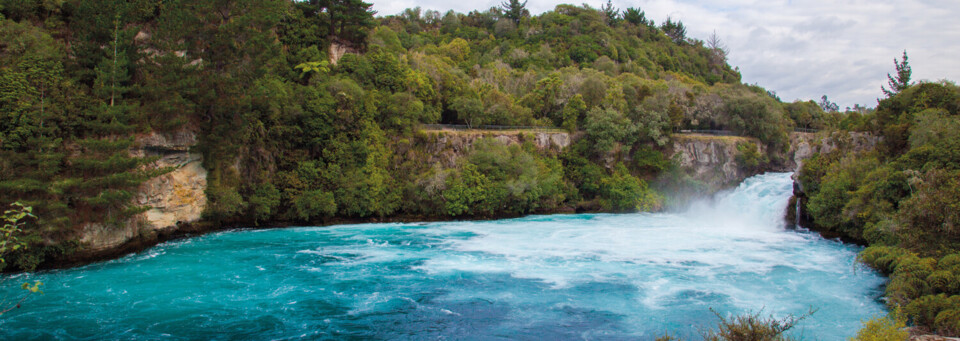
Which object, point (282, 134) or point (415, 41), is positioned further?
point (415, 41)

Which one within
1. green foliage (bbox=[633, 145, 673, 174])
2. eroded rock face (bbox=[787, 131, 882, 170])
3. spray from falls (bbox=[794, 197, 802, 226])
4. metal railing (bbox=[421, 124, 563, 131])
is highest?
metal railing (bbox=[421, 124, 563, 131])

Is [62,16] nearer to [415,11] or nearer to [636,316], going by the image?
[636,316]

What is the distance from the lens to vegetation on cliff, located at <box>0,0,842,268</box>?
1989 centimetres

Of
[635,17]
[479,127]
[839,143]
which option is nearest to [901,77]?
[839,143]

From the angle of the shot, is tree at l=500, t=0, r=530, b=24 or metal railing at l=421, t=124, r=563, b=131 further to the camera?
tree at l=500, t=0, r=530, b=24

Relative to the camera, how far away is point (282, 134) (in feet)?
105

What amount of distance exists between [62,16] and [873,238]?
3892cm

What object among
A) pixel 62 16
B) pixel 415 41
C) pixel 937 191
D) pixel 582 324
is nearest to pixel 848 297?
pixel 937 191

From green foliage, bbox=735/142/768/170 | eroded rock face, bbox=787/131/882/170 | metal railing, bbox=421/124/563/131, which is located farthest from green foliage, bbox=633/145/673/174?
eroded rock face, bbox=787/131/882/170

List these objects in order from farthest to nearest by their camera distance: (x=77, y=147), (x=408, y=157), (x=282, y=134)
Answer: (x=408, y=157) → (x=282, y=134) → (x=77, y=147)

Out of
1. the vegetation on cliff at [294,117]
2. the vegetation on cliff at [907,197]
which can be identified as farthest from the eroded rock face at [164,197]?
the vegetation on cliff at [907,197]

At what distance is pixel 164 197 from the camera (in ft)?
80.4

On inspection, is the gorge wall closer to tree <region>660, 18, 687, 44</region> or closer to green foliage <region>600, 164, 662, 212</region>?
green foliage <region>600, 164, 662, 212</region>

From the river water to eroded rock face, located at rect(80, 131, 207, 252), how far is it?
103 centimetres
